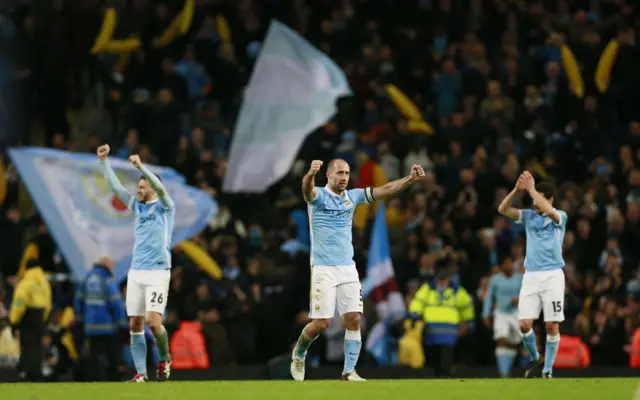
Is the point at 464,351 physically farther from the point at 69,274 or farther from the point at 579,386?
the point at 579,386

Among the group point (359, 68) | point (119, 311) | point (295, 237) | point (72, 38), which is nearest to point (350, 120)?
point (359, 68)

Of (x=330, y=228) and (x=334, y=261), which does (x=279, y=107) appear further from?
(x=334, y=261)

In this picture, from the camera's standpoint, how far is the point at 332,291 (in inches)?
719

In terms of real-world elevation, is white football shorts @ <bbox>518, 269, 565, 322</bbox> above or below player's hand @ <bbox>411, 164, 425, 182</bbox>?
below

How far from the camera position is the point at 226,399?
14789 millimetres

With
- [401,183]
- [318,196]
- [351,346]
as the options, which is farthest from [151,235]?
[401,183]

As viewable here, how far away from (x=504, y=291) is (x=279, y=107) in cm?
692

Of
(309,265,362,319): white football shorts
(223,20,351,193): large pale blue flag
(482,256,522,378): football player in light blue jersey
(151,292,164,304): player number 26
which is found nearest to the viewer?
(309,265,362,319): white football shorts

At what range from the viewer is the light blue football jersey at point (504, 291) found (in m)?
25.3

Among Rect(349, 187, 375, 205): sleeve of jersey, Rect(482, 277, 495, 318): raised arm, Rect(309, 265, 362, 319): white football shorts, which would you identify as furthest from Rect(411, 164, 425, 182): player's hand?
Rect(482, 277, 495, 318): raised arm

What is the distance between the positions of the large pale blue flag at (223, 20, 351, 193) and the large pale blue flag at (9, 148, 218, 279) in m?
2.56

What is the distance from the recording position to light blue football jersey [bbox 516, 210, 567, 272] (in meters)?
20.5

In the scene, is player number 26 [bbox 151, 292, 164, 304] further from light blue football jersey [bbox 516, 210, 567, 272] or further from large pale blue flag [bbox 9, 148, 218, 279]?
large pale blue flag [bbox 9, 148, 218, 279]

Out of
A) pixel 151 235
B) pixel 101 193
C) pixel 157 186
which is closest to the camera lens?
pixel 157 186
